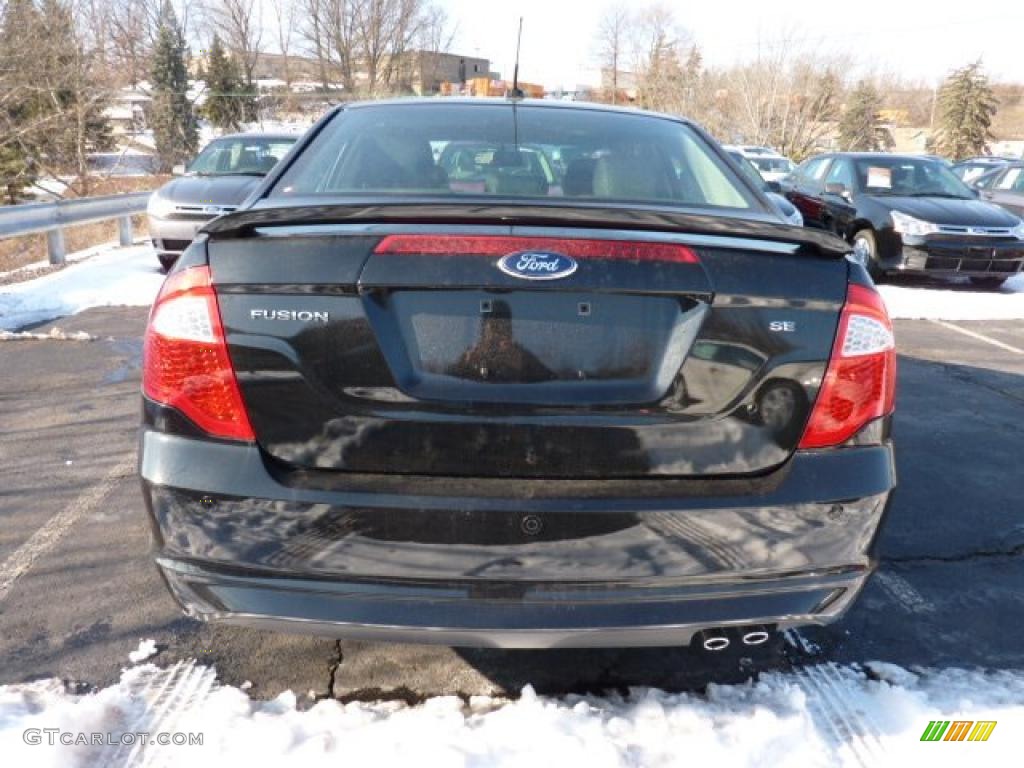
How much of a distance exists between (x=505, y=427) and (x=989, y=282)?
11186 mm

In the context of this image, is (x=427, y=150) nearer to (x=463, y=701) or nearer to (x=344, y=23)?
(x=463, y=701)

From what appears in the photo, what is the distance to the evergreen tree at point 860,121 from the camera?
4570 centimetres

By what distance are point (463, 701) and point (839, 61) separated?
156 feet

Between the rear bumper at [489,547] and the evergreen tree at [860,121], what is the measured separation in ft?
163

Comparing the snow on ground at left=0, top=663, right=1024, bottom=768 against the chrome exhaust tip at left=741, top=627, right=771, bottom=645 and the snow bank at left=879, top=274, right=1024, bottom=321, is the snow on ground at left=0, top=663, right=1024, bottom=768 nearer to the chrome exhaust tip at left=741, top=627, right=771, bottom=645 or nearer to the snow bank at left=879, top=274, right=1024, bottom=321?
the chrome exhaust tip at left=741, top=627, right=771, bottom=645

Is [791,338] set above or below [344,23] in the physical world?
below

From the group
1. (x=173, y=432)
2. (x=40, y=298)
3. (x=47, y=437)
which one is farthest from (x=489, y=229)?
(x=40, y=298)

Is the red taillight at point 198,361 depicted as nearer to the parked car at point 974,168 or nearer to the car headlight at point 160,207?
the car headlight at point 160,207

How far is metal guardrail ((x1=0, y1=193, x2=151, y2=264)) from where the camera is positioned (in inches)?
345

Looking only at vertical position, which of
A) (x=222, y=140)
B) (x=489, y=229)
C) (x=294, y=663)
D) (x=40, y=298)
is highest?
(x=489, y=229)

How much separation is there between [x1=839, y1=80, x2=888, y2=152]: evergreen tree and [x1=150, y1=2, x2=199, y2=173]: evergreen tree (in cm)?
3729

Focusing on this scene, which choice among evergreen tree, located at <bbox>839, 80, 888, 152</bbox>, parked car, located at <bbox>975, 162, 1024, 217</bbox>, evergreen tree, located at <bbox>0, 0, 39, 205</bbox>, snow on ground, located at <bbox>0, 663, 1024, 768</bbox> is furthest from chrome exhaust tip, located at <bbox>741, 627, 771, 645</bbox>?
evergreen tree, located at <bbox>839, 80, 888, 152</bbox>

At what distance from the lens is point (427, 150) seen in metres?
2.71

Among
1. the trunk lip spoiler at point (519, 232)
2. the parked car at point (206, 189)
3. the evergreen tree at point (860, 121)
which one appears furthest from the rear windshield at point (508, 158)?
the evergreen tree at point (860, 121)
